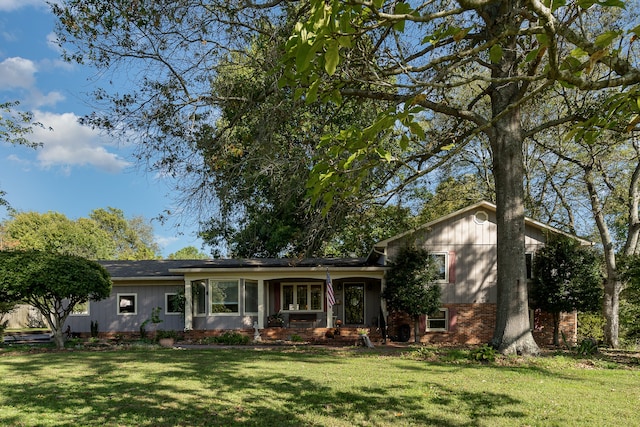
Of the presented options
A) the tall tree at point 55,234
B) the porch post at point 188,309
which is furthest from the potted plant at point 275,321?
the tall tree at point 55,234

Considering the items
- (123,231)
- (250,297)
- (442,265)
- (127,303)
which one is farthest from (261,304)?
(123,231)

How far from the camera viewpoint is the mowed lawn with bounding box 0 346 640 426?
617 cm

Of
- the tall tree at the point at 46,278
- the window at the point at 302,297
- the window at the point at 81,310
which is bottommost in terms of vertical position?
the window at the point at 81,310

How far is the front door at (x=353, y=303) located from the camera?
2223cm

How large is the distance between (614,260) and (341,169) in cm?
2006

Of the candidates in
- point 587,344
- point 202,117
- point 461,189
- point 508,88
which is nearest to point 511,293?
point 587,344

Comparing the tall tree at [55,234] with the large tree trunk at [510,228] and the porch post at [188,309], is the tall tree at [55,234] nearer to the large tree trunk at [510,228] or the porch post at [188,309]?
the porch post at [188,309]

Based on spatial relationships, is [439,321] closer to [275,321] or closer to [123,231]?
[275,321]

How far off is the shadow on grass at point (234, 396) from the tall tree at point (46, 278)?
4051 millimetres

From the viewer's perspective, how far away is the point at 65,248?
1802 inches

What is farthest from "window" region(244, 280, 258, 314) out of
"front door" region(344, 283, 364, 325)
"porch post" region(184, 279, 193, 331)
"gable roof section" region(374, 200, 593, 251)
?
"gable roof section" region(374, 200, 593, 251)

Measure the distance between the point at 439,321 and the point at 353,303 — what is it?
4.21 metres

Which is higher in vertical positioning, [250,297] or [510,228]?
[510,228]

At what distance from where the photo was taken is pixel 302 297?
22.6 metres
